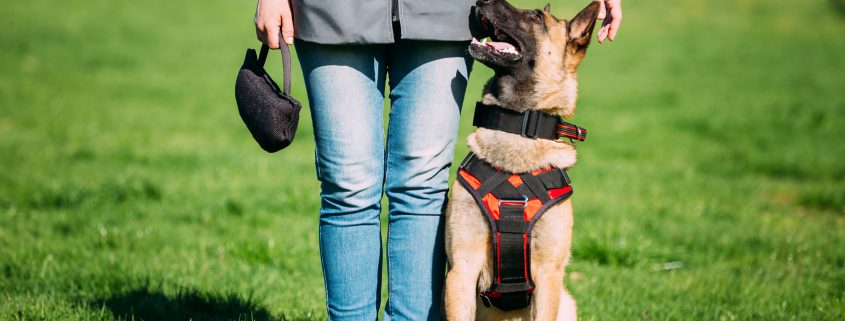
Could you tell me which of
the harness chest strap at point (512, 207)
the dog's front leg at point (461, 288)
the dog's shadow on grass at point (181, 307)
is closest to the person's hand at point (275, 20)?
the harness chest strap at point (512, 207)

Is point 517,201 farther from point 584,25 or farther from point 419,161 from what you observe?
point 584,25

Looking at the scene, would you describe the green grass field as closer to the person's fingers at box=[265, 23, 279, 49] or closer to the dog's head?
the dog's head

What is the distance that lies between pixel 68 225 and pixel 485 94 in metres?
3.90

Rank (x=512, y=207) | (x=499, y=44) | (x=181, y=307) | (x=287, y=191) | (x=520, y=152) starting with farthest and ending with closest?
1. (x=287, y=191)
2. (x=181, y=307)
3. (x=499, y=44)
4. (x=520, y=152)
5. (x=512, y=207)

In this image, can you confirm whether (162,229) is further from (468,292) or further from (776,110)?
(776,110)

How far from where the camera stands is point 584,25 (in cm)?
362

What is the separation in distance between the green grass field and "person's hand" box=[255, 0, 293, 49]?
161 cm

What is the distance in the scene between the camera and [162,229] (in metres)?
5.97

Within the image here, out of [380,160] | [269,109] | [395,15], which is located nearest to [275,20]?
[269,109]

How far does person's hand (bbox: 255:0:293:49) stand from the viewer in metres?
3.07

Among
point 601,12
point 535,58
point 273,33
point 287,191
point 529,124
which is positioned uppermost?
point 601,12

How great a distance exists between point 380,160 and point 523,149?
0.66 metres

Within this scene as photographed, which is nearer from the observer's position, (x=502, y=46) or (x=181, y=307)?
(x=502, y=46)

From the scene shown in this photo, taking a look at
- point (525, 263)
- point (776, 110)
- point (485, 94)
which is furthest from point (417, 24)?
point (776, 110)
